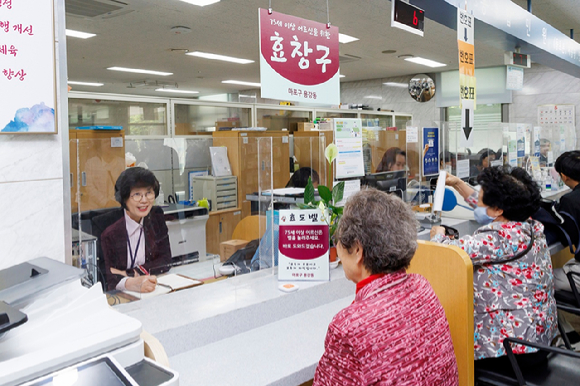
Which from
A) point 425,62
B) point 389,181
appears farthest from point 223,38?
point 425,62

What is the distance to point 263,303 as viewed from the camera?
182 cm

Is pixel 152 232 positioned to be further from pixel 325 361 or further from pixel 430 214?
pixel 430 214

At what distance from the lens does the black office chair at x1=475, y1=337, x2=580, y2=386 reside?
1749 mm

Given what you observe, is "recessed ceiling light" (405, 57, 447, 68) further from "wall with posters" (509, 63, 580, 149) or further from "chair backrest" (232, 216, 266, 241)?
"chair backrest" (232, 216, 266, 241)

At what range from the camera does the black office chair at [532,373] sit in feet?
5.74

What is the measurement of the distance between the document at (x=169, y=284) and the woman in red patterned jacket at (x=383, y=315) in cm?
97

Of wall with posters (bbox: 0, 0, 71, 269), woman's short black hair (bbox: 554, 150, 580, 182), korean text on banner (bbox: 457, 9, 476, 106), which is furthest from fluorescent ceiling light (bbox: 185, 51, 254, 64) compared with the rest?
wall with posters (bbox: 0, 0, 71, 269)

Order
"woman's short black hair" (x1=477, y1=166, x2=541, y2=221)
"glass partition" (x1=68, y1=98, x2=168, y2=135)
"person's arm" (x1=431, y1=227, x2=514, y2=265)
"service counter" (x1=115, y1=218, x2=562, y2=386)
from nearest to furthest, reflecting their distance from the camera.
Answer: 1. "service counter" (x1=115, y1=218, x2=562, y2=386)
2. "person's arm" (x1=431, y1=227, x2=514, y2=265)
3. "woman's short black hair" (x1=477, y1=166, x2=541, y2=221)
4. "glass partition" (x1=68, y1=98, x2=168, y2=135)

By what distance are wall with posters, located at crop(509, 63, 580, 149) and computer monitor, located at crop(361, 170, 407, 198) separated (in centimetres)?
672

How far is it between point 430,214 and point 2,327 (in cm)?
316

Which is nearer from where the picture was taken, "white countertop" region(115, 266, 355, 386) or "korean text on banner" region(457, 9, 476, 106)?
"white countertop" region(115, 266, 355, 386)

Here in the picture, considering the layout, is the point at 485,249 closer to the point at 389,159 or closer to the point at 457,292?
the point at 457,292

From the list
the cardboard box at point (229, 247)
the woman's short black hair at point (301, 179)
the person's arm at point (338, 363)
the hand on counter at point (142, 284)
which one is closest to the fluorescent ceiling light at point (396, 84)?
the woman's short black hair at point (301, 179)

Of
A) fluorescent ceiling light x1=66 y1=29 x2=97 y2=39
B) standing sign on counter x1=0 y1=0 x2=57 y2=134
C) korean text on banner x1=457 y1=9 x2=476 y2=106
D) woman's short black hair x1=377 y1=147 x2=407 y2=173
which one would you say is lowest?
woman's short black hair x1=377 y1=147 x2=407 y2=173
